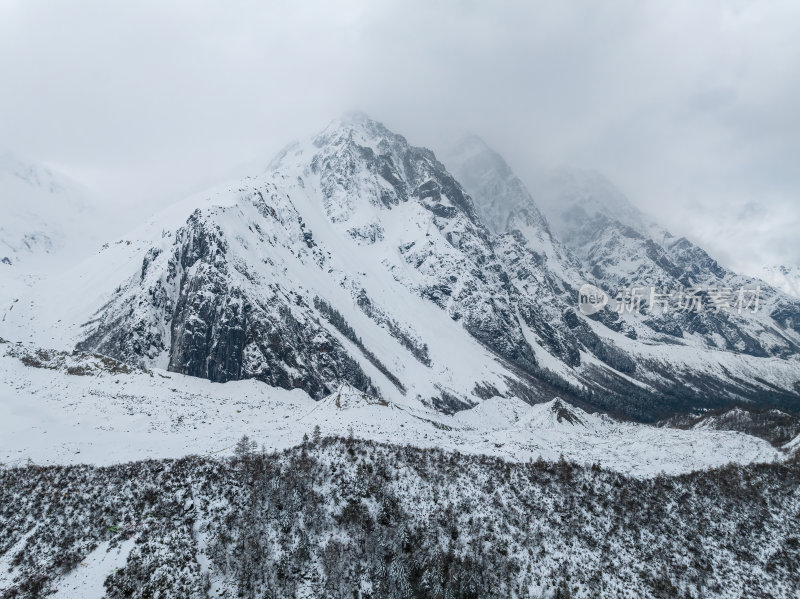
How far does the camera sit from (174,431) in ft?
148

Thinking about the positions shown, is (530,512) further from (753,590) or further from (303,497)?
(303,497)

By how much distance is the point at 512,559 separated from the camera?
33469 mm

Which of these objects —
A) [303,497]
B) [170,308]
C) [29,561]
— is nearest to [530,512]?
[303,497]

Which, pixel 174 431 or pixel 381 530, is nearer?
pixel 381 530

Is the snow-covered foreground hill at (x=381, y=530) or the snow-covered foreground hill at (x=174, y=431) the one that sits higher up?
the snow-covered foreground hill at (x=174, y=431)

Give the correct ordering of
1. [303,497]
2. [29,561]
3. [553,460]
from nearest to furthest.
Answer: [29,561] → [303,497] → [553,460]

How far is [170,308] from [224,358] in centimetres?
2638

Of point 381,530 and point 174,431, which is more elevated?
point 174,431

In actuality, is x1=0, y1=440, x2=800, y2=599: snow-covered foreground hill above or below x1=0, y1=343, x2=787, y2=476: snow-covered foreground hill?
below

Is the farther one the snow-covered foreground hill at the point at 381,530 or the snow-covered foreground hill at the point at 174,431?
the snow-covered foreground hill at the point at 174,431

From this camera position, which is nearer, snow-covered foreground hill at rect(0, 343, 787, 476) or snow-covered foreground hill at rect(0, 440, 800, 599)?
snow-covered foreground hill at rect(0, 440, 800, 599)

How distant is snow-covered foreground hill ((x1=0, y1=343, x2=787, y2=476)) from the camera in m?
38.8

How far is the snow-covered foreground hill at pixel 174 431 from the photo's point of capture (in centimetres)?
3878

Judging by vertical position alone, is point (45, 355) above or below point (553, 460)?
above
